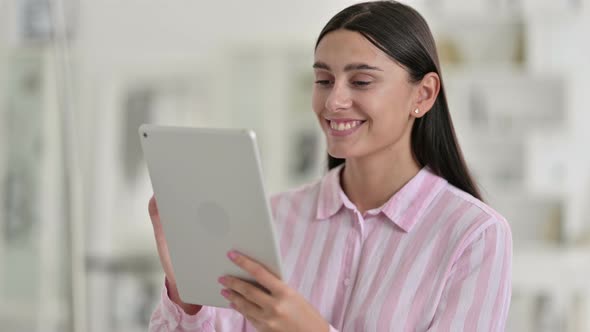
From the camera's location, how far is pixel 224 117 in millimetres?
4238

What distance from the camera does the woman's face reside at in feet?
4.46

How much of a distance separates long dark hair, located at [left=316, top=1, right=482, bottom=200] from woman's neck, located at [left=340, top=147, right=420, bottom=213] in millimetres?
31

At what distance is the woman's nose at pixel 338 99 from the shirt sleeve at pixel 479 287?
0.28 metres

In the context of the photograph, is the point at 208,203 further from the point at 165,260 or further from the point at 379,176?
the point at 379,176

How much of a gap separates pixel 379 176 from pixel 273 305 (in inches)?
15.1

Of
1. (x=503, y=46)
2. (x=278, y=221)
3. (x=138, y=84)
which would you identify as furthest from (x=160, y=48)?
(x=278, y=221)

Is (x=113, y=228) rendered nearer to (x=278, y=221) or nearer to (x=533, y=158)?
(x=533, y=158)

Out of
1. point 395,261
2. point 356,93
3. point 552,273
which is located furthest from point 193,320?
point 552,273

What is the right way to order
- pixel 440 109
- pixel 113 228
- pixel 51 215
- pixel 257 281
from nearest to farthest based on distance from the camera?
pixel 257 281, pixel 440 109, pixel 51 215, pixel 113 228

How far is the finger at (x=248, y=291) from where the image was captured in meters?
1.21

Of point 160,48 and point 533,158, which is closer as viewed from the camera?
point 533,158

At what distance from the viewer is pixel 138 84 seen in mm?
4281

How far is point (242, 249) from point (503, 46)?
328cm

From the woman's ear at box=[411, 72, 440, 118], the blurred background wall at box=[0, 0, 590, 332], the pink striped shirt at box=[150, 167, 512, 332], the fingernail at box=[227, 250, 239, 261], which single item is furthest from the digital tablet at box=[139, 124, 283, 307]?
the blurred background wall at box=[0, 0, 590, 332]
